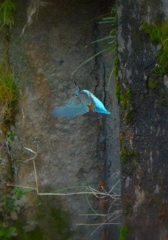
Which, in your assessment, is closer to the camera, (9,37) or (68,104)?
(68,104)

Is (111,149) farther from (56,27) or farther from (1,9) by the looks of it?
(1,9)

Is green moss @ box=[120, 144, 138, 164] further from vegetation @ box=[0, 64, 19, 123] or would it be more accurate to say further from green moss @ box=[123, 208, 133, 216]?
vegetation @ box=[0, 64, 19, 123]

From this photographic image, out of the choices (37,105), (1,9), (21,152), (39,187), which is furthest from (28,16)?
(39,187)

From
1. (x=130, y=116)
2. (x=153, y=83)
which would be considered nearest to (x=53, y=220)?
(x=130, y=116)

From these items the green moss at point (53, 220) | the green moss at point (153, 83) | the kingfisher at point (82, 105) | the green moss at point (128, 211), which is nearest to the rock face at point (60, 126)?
the green moss at point (53, 220)

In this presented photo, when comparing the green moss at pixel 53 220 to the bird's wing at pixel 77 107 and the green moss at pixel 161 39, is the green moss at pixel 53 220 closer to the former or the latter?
the bird's wing at pixel 77 107
